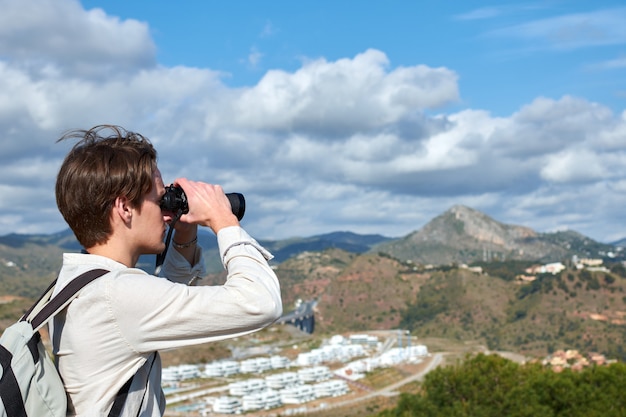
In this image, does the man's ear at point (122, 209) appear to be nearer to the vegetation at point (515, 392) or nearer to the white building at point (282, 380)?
the vegetation at point (515, 392)

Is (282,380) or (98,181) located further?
(282,380)

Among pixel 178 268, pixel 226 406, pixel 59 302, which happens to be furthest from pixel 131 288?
pixel 226 406

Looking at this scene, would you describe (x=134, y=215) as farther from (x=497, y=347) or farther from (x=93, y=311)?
(x=497, y=347)

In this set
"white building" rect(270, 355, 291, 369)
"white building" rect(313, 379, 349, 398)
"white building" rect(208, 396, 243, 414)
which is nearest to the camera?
"white building" rect(208, 396, 243, 414)

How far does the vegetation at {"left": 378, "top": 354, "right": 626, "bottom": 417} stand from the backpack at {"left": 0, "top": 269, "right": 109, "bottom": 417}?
19913mm

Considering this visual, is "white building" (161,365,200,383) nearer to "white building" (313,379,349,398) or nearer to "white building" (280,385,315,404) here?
"white building" (280,385,315,404)

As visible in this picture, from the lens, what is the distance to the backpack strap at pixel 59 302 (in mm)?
1934

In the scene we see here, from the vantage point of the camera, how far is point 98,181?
6.75 ft

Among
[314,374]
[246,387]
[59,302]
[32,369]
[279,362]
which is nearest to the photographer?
[32,369]

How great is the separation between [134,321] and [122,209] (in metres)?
0.35

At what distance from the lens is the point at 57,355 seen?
2.06m

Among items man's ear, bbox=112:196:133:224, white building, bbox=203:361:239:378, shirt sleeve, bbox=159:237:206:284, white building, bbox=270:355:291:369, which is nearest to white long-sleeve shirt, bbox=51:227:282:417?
man's ear, bbox=112:196:133:224

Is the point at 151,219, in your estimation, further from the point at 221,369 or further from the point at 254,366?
the point at 254,366

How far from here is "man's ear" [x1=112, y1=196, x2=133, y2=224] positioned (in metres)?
2.11
